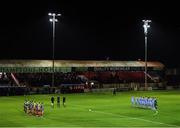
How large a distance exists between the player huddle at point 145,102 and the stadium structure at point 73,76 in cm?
3389

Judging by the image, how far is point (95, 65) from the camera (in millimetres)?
104750

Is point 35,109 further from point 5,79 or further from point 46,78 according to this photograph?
point 46,78

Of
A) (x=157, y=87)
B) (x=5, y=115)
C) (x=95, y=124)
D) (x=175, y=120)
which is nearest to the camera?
(x=95, y=124)

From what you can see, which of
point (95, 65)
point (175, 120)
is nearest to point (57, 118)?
point (175, 120)

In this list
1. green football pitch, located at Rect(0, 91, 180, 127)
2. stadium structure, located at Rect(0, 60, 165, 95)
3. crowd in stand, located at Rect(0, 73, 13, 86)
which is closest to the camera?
green football pitch, located at Rect(0, 91, 180, 127)

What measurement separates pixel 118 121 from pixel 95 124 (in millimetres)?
2844

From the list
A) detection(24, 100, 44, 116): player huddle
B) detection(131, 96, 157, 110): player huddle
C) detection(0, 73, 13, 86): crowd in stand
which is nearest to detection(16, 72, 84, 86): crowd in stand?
detection(0, 73, 13, 86): crowd in stand

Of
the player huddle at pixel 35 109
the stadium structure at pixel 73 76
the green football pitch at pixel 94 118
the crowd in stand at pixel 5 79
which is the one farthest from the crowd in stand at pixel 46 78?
the player huddle at pixel 35 109

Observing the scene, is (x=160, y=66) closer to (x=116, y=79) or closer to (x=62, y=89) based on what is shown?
(x=116, y=79)

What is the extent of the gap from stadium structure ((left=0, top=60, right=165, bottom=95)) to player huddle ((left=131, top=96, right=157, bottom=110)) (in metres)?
33.9

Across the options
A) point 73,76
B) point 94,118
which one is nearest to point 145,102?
point 94,118

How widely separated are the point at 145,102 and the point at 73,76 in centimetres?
5180

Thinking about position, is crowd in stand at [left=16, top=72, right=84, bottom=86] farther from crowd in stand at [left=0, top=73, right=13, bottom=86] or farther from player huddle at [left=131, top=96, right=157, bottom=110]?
player huddle at [left=131, top=96, right=157, bottom=110]

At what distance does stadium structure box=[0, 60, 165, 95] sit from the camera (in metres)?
89.3
